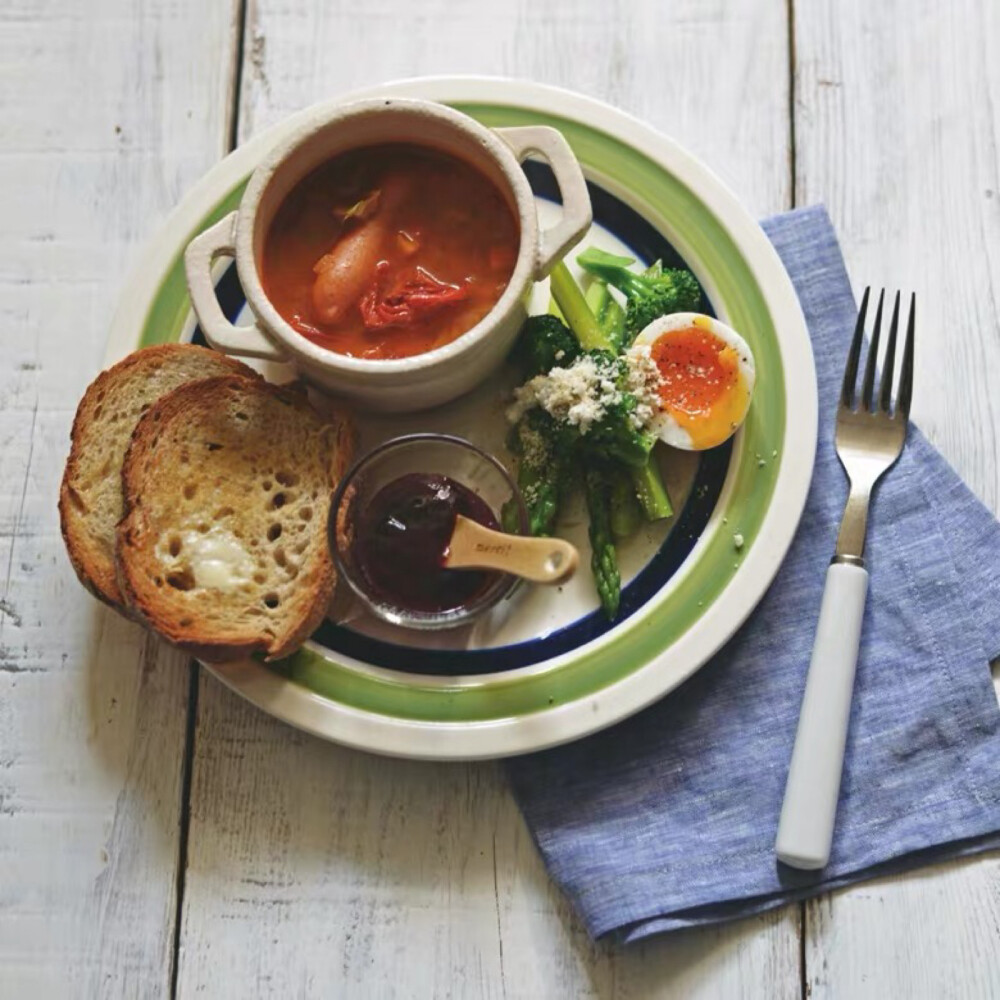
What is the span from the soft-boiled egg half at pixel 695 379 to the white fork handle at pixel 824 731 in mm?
387

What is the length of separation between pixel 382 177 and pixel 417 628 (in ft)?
2.84

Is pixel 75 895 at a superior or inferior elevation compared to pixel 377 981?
superior

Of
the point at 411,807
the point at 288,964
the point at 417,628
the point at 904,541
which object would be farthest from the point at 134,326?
the point at 904,541

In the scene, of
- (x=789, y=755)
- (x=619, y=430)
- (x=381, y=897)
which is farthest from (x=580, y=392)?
(x=381, y=897)

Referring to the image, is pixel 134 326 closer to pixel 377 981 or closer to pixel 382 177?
pixel 382 177

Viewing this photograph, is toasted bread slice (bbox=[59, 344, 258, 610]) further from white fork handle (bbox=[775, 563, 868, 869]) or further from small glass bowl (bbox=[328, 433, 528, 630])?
white fork handle (bbox=[775, 563, 868, 869])

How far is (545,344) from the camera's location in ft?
8.20

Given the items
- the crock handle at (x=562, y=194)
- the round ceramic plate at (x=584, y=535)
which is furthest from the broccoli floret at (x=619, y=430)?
the crock handle at (x=562, y=194)

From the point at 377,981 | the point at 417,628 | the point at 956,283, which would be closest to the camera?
the point at 417,628

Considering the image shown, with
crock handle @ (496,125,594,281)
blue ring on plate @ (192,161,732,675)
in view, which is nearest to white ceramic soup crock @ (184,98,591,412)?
crock handle @ (496,125,594,281)

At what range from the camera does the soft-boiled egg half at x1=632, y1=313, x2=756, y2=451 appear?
2.46m

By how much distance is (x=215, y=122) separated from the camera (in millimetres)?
2906

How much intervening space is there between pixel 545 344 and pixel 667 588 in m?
0.53

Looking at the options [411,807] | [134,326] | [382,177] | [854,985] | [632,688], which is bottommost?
[854,985]
